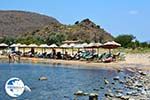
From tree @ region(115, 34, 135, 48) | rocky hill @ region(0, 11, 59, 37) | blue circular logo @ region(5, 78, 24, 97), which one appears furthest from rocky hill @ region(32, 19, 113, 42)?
blue circular logo @ region(5, 78, 24, 97)

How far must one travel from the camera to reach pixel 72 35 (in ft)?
429

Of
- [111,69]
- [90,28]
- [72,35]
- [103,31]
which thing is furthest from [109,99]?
[103,31]

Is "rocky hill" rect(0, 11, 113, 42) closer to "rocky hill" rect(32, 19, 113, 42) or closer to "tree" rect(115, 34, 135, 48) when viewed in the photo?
"rocky hill" rect(32, 19, 113, 42)

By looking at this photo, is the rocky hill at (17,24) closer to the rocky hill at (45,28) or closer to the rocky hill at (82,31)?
the rocky hill at (45,28)

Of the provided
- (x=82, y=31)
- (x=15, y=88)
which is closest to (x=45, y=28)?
(x=82, y=31)

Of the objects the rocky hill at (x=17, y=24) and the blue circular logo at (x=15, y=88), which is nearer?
the blue circular logo at (x=15, y=88)

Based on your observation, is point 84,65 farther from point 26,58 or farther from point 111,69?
point 26,58

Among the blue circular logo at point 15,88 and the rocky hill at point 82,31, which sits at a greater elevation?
the rocky hill at point 82,31

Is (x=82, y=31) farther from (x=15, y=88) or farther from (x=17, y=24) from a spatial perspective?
(x=15, y=88)

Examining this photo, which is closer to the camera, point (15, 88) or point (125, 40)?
point (15, 88)

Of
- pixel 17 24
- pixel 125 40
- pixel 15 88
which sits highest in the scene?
pixel 17 24

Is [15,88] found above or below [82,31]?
below

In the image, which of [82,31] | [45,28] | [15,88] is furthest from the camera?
[45,28]

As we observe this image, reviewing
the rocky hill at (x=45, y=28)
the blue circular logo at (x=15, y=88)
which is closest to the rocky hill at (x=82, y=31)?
the rocky hill at (x=45, y=28)
